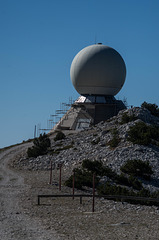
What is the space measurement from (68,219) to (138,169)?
45.9 ft

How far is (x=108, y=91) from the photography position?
191ft

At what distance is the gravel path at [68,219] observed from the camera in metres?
9.83

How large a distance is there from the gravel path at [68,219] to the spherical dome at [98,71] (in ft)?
125

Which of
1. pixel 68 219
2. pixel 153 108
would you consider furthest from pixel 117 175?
pixel 153 108

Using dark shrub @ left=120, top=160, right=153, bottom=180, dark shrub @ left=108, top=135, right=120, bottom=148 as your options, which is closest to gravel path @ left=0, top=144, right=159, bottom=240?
dark shrub @ left=120, top=160, right=153, bottom=180

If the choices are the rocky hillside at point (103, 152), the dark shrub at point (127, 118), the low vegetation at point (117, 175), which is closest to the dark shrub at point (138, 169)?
the low vegetation at point (117, 175)

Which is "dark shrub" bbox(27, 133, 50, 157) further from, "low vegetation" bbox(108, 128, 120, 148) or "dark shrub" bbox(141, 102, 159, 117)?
"dark shrub" bbox(141, 102, 159, 117)

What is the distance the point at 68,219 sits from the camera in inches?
483

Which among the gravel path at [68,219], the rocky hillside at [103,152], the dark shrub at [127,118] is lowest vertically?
the gravel path at [68,219]

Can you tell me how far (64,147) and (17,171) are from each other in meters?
8.03

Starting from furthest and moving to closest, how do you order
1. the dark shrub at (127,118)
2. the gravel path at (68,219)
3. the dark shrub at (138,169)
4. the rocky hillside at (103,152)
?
the dark shrub at (127,118) → the rocky hillside at (103,152) → the dark shrub at (138,169) → the gravel path at (68,219)

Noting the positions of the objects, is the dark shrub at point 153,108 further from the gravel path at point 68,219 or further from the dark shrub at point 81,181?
the gravel path at point 68,219

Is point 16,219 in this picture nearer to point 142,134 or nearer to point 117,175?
point 117,175

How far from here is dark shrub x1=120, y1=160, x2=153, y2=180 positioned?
25.4 meters
